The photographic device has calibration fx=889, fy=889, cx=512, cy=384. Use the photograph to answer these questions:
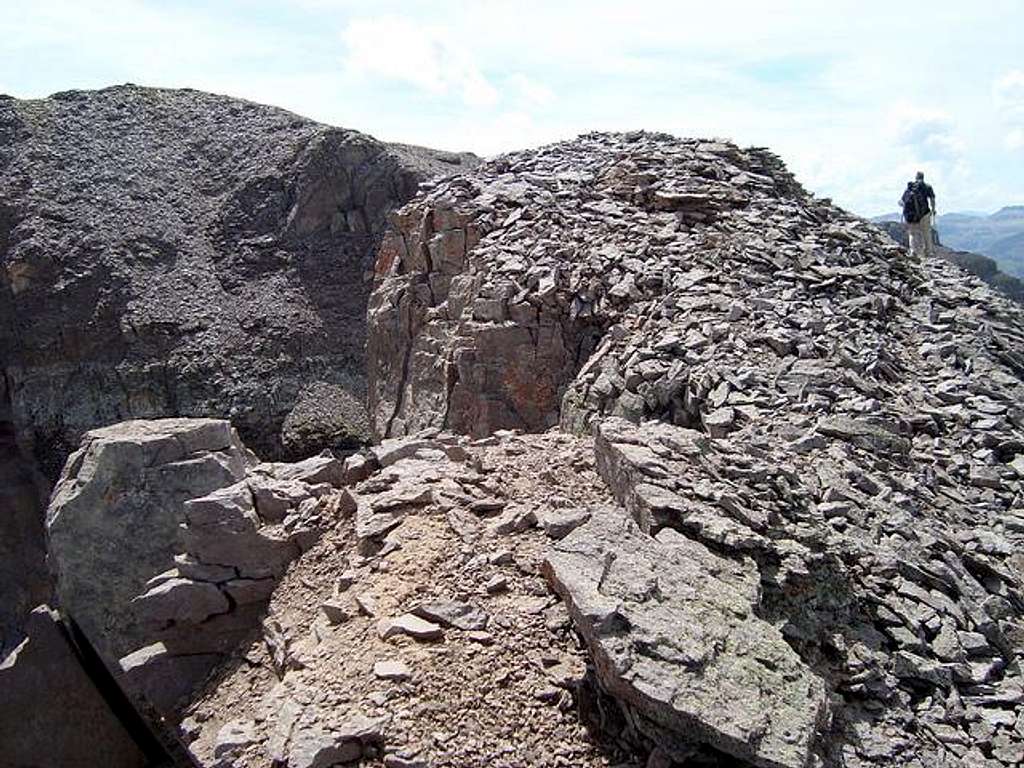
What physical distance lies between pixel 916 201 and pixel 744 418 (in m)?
10.4

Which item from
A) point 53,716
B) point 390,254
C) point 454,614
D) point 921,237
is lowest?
point 53,716

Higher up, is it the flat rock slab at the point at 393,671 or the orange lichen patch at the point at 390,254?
the orange lichen patch at the point at 390,254

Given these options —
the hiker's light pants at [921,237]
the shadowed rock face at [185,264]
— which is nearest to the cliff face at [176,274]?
the shadowed rock face at [185,264]

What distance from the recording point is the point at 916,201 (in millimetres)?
17312

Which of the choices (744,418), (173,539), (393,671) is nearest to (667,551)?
(393,671)

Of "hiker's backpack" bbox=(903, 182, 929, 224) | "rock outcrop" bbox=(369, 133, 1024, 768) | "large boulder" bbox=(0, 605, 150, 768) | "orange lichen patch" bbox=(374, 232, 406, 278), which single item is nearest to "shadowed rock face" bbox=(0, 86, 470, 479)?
"orange lichen patch" bbox=(374, 232, 406, 278)

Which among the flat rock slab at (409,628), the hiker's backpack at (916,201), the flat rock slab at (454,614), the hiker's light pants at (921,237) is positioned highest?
the hiker's backpack at (916,201)

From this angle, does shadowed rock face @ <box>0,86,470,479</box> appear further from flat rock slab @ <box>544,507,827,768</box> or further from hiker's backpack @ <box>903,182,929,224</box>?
flat rock slab @ <box>544,507,827,768</box>

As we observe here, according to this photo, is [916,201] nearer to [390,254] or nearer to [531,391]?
[531,391]

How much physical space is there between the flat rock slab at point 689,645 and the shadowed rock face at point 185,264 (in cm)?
2903

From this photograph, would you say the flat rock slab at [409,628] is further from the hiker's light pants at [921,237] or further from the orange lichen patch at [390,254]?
the hiker's light pants at [921,237]

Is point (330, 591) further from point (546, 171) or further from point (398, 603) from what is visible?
point (546, 171)

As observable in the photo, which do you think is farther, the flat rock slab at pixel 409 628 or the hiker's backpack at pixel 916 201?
the hiker's backpack at pixel 916 201

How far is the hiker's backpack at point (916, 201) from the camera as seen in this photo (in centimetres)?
1730
